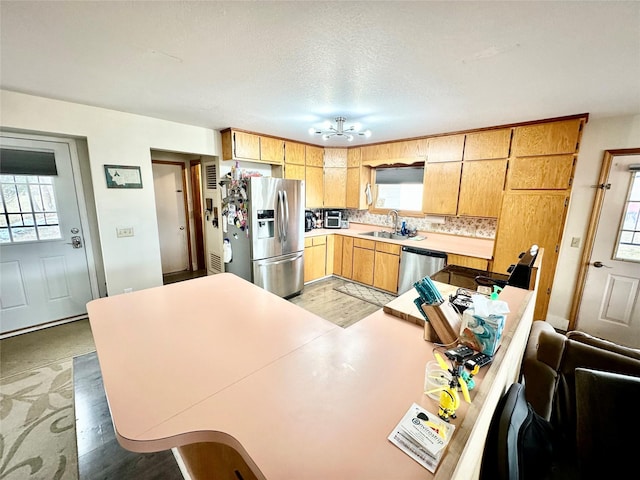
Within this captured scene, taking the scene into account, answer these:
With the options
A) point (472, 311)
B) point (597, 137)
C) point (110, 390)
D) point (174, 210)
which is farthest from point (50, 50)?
point (597, 137)

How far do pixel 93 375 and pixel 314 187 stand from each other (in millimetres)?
3583

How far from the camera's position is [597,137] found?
8.66ft

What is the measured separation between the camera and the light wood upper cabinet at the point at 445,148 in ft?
10.8

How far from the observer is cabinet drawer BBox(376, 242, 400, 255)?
372 centimetres

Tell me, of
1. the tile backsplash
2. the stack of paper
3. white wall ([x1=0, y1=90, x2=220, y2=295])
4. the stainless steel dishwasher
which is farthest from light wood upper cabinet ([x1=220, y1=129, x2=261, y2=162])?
the stack of paper

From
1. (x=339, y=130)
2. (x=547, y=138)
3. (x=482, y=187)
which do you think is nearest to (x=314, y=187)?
(x=339, y=130)

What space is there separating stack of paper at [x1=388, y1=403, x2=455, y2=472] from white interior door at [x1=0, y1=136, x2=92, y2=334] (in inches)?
150

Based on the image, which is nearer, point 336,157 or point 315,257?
point 315,257

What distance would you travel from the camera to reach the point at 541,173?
2729mm

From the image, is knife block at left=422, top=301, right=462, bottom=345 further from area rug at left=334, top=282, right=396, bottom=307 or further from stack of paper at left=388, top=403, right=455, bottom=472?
area rug at left=334, top=282, right=396, bottom=307

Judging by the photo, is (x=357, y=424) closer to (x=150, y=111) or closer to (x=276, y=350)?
(x=276, y=350)

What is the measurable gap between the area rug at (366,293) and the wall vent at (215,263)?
6.15 feet

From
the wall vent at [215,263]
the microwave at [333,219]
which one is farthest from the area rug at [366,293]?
the wall vent at [215,263]

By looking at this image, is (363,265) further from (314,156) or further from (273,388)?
(273,388)
